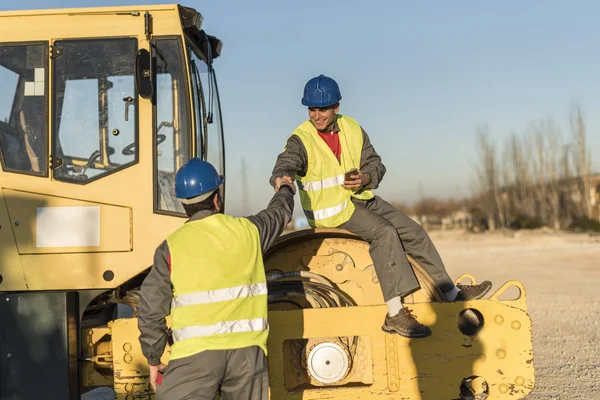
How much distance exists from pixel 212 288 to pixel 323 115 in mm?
1758

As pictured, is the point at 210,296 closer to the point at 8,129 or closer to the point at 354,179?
the point at 354,179

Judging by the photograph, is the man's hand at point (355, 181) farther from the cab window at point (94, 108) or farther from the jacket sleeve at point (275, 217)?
the cab window at point (94, 108)

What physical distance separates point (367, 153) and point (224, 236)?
1.72m

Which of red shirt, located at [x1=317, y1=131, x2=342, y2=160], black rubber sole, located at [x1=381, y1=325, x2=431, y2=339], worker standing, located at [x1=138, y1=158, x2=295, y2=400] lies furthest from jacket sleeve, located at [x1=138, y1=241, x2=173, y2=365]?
red shirt, located at [x1=317, y1=131, x2=342, y2=160]

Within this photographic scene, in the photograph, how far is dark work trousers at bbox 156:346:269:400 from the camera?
373 centimetres

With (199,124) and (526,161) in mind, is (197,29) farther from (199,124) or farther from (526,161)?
(526,161)

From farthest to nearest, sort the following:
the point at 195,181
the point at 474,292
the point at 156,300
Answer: the point at 474,292
the point at 195,181
the point at 156,300

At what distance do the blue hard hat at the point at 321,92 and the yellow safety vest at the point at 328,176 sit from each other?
0.63 feet

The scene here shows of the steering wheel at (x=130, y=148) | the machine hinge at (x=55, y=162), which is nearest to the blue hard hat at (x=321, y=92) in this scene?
the steering wheel at (x=130, y=148)

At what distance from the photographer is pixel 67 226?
201 inches

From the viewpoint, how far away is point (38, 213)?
512 centimetres

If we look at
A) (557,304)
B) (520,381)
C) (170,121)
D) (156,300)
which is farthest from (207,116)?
(557,304)

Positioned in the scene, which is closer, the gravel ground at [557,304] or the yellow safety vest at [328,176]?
the yellow safety vest at [328,176]

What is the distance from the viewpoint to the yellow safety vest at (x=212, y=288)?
12.4 feet
